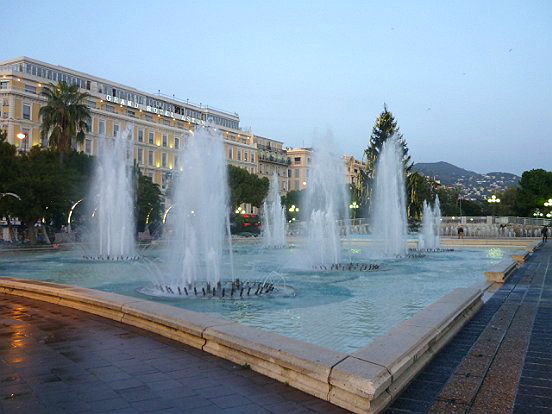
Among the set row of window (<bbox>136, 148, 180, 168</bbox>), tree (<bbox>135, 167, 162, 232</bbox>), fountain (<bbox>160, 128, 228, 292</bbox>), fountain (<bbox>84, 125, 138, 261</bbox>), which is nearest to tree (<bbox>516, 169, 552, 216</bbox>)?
row of window (<bbox>136, 148, 180, 168</bbox>)

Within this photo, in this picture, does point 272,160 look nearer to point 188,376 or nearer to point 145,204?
point 145,204

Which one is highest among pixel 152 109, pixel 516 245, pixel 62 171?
pixel 152 109

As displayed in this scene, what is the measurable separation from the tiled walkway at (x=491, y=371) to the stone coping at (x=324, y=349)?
14 cm

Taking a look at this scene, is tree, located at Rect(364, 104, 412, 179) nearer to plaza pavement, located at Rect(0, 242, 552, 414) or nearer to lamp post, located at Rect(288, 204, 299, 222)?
lamp post, located at Rect(288, 204, 299, 222)

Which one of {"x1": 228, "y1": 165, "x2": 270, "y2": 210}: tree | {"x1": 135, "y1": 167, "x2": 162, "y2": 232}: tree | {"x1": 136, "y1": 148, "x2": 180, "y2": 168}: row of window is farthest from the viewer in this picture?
{"x1": 136, "y1": 148, "x2": 180, "y2": 168}: row of window

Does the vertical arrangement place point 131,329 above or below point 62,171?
below

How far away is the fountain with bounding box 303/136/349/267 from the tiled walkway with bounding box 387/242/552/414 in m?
10.5

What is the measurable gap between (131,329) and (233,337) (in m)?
1.93

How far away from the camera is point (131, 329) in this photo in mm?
6430

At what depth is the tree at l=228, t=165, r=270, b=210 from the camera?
6159 centimetres

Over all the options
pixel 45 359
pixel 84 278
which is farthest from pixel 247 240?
pixel 45 359

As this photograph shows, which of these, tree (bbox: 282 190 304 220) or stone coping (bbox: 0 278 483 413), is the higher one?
tree (bbox: 282 190 304 220)

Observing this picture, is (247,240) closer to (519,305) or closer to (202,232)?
(202,232)

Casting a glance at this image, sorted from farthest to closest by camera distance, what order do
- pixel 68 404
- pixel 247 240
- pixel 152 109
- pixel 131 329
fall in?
pixel 152 109, pixel 247 240, pixel 131 329, pixel 68 404
